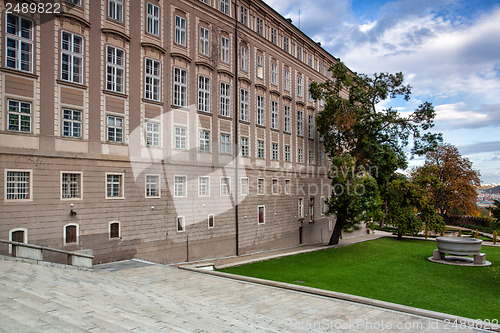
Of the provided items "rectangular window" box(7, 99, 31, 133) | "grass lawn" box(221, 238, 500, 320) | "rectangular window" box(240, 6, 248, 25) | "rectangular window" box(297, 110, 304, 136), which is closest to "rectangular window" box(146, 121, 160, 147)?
"rectangular window" box(7, 99, 31, 133)

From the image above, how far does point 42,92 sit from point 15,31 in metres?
2.64

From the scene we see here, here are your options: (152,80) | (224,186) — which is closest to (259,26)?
(152,80)

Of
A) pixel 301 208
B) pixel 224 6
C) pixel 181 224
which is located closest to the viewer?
pixel 181 224

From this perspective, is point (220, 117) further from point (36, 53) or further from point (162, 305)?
point (162, 305)

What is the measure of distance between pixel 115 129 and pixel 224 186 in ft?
30.7

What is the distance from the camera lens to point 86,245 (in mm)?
17875

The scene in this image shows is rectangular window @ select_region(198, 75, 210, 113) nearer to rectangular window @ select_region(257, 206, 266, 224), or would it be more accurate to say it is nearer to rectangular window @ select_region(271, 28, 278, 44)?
rectangular window @ select_region(257, 206, 266, 224)

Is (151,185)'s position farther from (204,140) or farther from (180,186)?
(204,140)

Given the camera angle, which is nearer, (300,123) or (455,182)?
(300,123)

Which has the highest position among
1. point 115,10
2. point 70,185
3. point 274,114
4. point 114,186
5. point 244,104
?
point 115,10

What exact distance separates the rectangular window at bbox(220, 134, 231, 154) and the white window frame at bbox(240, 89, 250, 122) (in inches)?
96.6

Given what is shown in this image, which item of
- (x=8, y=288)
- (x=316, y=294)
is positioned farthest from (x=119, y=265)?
(x=316, y=294)

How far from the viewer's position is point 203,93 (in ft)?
82.3

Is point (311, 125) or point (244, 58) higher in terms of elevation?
point (244, 58)
